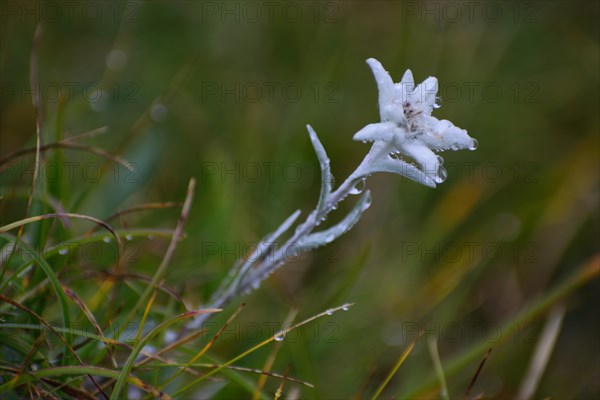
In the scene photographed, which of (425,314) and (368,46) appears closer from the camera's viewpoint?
(425,314)

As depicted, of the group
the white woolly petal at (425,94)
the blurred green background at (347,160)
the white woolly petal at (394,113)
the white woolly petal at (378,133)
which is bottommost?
the blurred green background at (347,160)

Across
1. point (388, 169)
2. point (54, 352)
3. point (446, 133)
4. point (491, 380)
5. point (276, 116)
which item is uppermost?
point (446, 133)

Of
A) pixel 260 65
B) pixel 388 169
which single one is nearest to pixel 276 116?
pixel 260 65

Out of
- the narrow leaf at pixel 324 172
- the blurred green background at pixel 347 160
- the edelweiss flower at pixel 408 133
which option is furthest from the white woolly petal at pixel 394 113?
the blurred green background at pixel 347 160

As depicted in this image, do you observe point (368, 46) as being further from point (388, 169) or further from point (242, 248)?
point (388, 169)

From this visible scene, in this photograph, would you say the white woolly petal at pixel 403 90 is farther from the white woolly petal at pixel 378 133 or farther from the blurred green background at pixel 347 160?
the blurred green background at pixel 347 160

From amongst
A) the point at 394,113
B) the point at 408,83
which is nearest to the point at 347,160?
the point at 408,83
